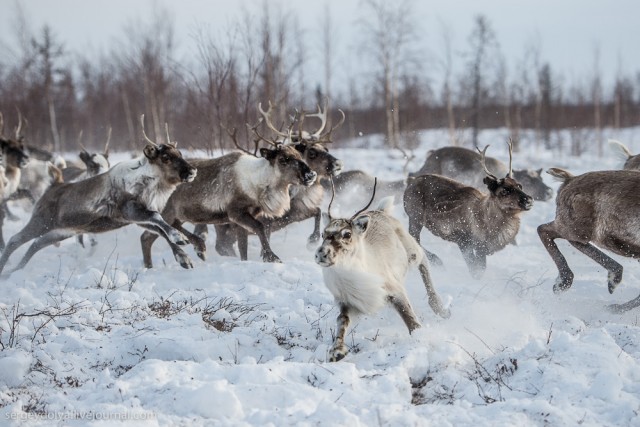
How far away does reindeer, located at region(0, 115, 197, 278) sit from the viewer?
6852 mm

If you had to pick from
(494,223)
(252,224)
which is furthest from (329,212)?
(494,223)

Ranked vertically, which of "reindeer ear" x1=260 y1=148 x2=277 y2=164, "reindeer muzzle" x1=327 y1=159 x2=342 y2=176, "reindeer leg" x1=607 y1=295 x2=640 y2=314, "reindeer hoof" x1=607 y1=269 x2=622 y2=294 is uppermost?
"reindeer ear" x1=260 y1=148 x2=277 y2=164

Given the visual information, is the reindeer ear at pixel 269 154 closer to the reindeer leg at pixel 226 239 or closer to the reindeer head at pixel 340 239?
the reindeer leg at pixel 226 239

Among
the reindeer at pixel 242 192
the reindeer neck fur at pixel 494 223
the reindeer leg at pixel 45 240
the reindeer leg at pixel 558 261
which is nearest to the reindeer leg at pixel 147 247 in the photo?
the reindeer at pixel 242 192

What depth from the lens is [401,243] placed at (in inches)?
209

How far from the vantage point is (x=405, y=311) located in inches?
175

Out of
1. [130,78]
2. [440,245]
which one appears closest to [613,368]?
[440,245]

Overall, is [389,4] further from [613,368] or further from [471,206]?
[613,368]

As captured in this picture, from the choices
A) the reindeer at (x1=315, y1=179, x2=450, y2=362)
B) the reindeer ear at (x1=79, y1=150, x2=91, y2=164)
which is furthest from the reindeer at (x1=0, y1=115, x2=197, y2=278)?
the reindeer ear at (x1=79, y1=150, x2=91, y2=164)

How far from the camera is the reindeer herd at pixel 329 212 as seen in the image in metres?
4.50

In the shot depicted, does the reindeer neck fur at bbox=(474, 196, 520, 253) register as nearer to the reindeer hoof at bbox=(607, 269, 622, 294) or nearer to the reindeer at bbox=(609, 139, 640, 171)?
the reindeer hoof at bbox=(607, 269, 622, 294)

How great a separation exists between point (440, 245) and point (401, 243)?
3952 millimetres

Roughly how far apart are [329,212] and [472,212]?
337 centimetres

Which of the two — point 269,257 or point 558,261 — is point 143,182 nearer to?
point 269,257
